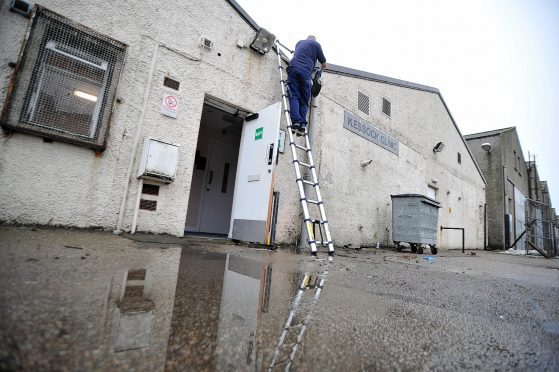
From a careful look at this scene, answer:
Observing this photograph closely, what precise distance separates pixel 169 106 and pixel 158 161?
899 millimetres

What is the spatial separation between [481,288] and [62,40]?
501 centimetres

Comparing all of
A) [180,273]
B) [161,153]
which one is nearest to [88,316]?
[180,273]

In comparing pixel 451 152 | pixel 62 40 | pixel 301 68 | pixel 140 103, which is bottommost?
pixel 140 103

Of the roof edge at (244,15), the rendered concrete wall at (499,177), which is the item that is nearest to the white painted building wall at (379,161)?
the roof edge at (244,15)

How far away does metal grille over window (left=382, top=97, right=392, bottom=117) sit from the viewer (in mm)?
7664

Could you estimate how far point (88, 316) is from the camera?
83 centimetres

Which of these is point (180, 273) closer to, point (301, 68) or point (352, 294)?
point (352, 294)

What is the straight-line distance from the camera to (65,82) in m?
3.17

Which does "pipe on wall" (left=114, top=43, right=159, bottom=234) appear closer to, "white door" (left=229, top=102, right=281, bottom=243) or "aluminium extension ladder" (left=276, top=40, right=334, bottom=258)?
"white door" (left=229, top=102, right=281, bottom=243)

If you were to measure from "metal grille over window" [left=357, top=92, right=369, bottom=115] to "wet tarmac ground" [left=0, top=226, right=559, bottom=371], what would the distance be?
583 centimetres

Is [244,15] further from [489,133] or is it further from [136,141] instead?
[489,133]

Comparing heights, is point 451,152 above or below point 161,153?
above

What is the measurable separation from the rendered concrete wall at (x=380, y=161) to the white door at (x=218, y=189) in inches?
129

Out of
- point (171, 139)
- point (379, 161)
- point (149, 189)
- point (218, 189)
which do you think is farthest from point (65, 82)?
point (379, 161)
